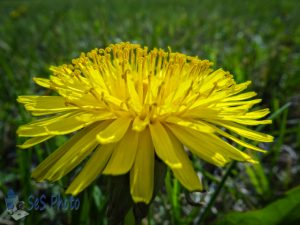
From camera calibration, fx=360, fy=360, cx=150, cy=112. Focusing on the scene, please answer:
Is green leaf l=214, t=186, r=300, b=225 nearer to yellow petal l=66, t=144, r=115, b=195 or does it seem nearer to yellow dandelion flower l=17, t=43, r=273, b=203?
yellow dandelion flower l=17, t=43, r=273, b=203

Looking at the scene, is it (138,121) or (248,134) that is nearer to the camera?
(138,121)

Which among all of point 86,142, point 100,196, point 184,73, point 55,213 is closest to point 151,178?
point 86,142

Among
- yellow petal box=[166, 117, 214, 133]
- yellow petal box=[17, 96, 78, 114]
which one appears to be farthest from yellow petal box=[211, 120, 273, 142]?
yellow petal box=[17, 96, 78, 114]

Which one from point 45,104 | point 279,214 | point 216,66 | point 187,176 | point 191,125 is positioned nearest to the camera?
point 187,176

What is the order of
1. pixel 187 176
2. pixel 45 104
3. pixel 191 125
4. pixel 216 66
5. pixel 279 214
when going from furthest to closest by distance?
pixel 216 66 → pixel 45 104 → pixel 279 214 → pixel 191 125 → pixel 187 176

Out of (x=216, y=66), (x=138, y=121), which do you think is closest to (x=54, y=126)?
(x=138, y=121)

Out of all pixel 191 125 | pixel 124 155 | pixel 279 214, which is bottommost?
pixel 279 214

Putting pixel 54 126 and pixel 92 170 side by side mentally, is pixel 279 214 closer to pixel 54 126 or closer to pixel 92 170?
pixel 92 170

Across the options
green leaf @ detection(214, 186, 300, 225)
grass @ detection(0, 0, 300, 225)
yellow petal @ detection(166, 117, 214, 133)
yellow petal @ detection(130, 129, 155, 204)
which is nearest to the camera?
yellow petal @ detection(130, 129, 155, 204)
